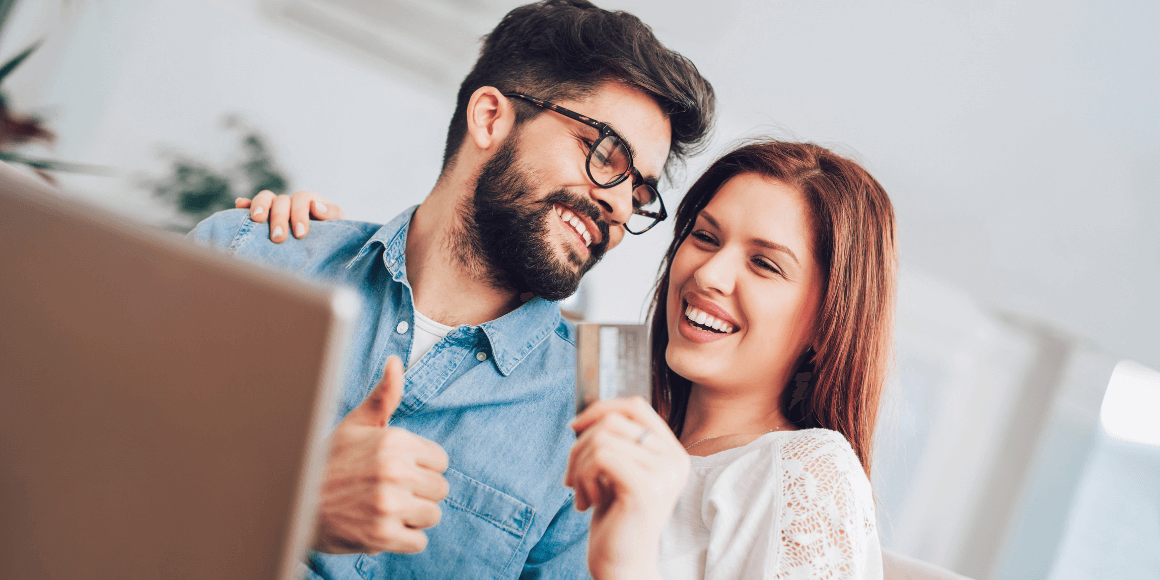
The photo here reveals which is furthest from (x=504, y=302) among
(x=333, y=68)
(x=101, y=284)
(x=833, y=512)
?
(x=333, y=68)

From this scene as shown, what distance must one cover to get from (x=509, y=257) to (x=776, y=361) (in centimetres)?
61

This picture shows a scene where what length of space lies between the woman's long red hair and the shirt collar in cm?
55

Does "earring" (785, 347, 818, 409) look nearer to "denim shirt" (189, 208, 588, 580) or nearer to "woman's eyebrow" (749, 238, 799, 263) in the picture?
"woman's eyebrow" (749, 238, 799, 263)

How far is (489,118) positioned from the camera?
171 cm

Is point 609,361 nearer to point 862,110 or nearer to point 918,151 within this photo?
point 862,110

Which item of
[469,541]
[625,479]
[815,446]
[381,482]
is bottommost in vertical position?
[469,541]

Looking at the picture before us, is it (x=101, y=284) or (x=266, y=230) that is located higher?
(x=266, y=230)

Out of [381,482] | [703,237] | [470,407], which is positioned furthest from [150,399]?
[703,237]

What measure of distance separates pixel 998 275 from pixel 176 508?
15.1 ft

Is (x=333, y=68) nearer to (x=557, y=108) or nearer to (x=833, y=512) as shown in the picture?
(x=557, y=108)

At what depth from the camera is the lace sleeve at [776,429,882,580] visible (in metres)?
0.97

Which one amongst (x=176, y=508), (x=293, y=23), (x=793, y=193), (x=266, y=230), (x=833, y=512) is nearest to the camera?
(x=176, y=508)

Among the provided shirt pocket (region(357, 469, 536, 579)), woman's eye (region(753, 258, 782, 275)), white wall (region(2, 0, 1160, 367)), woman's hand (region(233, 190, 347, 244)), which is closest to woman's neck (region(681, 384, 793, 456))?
woman's eye (region(753, 258, 782, 275))

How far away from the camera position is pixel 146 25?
4523 millimetres
